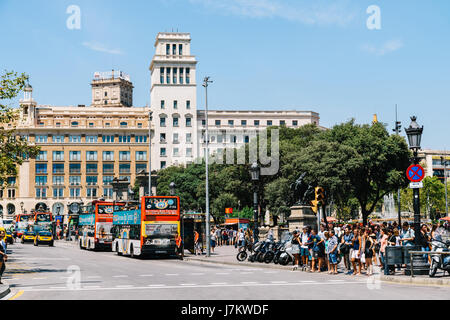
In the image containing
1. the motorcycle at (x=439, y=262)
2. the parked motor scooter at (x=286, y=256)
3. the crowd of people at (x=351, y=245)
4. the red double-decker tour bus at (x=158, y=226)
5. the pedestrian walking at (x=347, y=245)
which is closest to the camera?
the motorcycle at (x=439, y=262)

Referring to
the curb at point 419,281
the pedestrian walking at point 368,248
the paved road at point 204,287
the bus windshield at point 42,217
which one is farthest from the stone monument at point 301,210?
the bus windshield at point 42,217

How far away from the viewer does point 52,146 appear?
120375 mm

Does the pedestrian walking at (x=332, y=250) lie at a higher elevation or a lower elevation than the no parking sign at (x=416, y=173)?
lower

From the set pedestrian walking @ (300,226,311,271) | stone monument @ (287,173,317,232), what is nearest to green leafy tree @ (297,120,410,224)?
stone monument @ (287,173,317,232)

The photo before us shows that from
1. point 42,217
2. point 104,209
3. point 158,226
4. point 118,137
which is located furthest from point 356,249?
point 118,137

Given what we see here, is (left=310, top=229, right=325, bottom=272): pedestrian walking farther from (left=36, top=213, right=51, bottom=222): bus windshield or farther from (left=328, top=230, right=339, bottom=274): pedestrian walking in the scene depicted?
(left=36, top=213, right=51, bottom=222): bus windshield

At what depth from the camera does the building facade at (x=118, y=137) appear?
120 m

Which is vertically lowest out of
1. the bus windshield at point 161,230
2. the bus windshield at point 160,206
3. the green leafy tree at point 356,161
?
the bus windshield at point 161,230

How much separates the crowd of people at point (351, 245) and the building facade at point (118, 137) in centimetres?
9569

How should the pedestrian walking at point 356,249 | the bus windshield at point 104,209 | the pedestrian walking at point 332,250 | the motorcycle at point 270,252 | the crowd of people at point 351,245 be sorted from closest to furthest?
the crowd of people at point 351,245, the pedestrian walking at point 356,249, the pedestrian walking at point 332,250, the motorcycle at point 270,252, the bus windshield at point 104,209

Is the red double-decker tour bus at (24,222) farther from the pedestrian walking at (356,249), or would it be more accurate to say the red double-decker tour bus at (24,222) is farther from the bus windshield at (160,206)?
the pedestrian walking at (356,249)

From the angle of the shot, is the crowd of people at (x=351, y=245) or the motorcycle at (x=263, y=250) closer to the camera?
the crowd of people at (x=351, y=245)

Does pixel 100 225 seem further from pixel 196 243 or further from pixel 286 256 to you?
pixel 286 256
